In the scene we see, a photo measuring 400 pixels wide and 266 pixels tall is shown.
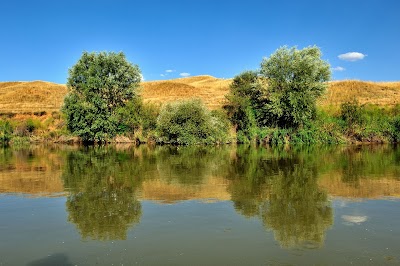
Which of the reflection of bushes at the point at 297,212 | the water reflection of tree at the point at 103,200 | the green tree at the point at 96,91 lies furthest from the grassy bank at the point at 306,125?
the reflection of bushes at the point at 297,212

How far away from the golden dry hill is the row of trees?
391 inches

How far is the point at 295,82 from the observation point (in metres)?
44.1

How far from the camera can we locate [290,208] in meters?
11.8

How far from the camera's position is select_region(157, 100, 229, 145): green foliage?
42438 mm

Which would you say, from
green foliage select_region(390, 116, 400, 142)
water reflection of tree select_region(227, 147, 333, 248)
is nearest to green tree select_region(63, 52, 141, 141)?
water reflection of tree select_region(227, 147, 333, 248)

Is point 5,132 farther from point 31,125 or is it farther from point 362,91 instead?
point 362,91

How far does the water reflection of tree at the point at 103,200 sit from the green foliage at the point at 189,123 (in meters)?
20.8

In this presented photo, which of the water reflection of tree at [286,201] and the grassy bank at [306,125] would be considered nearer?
the water reflection of tree at [286,201]

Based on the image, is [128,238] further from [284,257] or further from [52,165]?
[52,165]

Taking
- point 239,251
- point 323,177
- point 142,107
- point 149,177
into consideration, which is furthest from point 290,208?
point 142,107

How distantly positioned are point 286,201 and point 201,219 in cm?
356

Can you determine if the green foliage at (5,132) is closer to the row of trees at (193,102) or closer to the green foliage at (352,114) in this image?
the row of trees at (193,102)

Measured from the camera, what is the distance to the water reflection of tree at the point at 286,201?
9.32 meters

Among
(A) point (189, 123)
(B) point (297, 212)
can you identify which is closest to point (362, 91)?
(A) point (189, 123)
